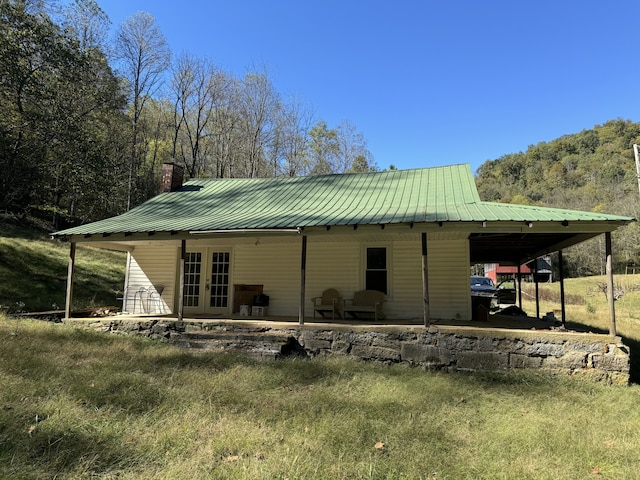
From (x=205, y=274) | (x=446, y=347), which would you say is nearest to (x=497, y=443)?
(x=446, y=347)

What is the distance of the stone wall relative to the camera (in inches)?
280

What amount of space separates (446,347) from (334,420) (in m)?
3.77

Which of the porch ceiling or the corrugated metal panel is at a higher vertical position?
the porch ceiling

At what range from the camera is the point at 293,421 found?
4.81m

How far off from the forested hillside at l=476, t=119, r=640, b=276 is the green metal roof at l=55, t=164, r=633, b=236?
34826 mm

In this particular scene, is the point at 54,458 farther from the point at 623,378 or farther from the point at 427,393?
the point at 623,378

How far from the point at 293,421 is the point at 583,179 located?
78351 millimetres

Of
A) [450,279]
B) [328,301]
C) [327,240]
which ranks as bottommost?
[328,301]

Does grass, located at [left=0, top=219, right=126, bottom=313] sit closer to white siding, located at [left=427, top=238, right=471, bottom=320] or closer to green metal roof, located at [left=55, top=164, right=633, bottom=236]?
green metal roof, located at [left=55, top=164, right=633, bottom=236]

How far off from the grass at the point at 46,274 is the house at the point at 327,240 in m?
4.22

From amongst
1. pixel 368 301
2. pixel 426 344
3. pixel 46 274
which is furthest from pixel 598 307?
pixel 46 274

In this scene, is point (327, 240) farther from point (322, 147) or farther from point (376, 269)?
point (322, 147)

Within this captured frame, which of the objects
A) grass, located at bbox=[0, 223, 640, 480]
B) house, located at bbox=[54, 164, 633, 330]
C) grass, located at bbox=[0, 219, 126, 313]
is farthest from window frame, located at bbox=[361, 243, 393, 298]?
grass, located at bbox=[0, 219, 126, 313]

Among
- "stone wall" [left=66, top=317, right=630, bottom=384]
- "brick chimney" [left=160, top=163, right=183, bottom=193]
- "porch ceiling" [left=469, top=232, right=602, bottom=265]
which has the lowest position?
"stone wall" [left=66, top=317, right=630, bottom=384]
